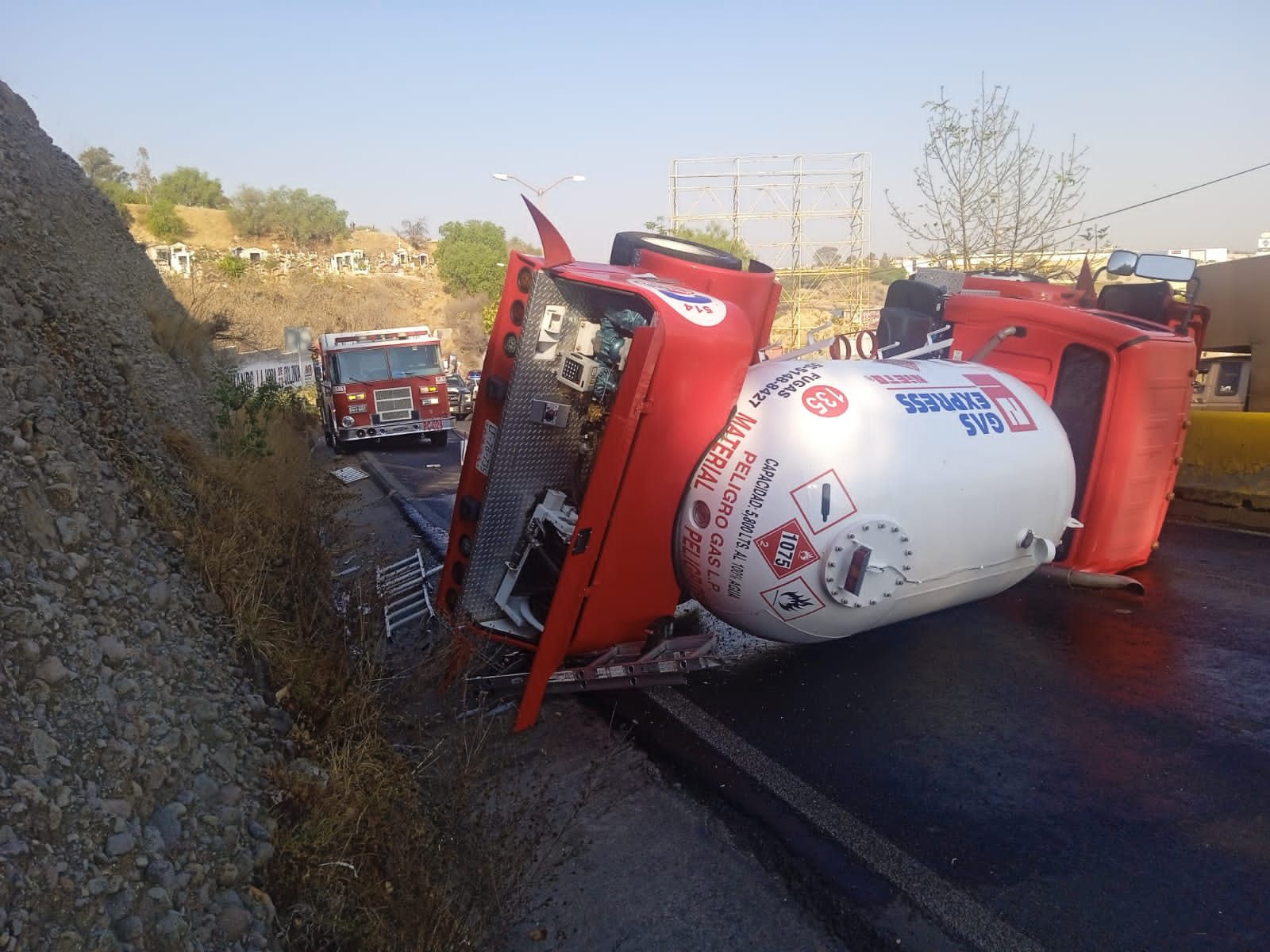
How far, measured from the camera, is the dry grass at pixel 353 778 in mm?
2943

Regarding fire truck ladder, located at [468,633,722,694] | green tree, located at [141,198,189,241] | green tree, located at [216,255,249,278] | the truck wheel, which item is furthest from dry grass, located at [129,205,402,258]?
fire truck ladder, located at [468,633,722,694]

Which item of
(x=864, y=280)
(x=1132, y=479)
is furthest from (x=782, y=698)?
(x=864, y=280)

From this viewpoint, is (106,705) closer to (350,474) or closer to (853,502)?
(853,502)

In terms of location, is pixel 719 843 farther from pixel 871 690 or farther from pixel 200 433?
pixel 200 433

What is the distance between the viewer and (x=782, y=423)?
15.8 feet

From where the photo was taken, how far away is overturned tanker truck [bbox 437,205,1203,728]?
15.3 feet

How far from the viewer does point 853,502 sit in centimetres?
462

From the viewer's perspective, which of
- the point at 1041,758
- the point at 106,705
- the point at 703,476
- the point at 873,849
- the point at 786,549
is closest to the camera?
the point at 106,705

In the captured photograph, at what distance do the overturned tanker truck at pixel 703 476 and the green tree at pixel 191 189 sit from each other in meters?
71.2

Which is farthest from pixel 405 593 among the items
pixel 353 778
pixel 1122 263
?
pixel 1122 263

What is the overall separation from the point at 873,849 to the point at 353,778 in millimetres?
2150

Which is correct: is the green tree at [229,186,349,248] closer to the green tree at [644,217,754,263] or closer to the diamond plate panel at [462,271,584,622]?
the green tree at [644,217,754,263]

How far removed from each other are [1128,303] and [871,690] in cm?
467

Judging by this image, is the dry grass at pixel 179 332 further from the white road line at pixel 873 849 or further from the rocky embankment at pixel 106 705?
the white road line at pixel 873 849
